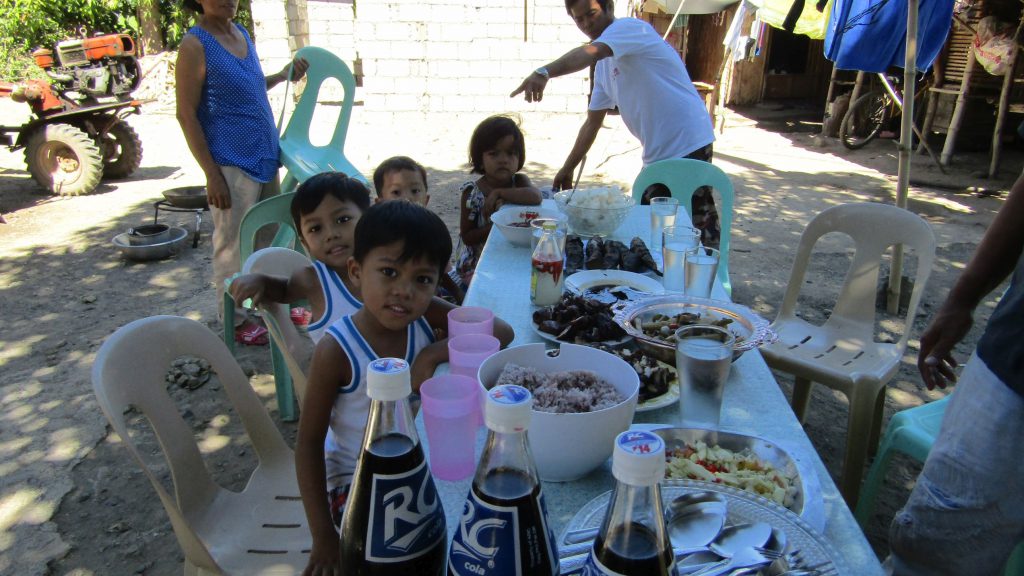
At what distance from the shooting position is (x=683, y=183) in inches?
152

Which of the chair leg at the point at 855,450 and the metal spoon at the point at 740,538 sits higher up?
the metal spoon at the point at 740,538

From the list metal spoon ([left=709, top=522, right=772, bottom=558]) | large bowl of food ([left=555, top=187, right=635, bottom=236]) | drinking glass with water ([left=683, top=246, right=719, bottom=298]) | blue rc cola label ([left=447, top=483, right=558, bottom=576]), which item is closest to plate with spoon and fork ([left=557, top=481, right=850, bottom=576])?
metal spoon ([left=709, top=522, right=772, bottom=558])

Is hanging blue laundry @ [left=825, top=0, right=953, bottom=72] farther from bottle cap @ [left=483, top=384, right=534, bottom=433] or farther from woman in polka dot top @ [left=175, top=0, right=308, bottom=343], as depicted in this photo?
bottle cap @ [left=483, top=384, right=534, bottom=433]

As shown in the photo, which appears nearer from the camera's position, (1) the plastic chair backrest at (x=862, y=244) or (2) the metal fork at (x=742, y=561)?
(2) the metal fork at (x=742, y=561)

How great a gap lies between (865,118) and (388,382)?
12139 mm

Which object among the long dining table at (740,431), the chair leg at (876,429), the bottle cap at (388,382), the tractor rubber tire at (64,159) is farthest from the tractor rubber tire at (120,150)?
the bottle cap at (388,382)

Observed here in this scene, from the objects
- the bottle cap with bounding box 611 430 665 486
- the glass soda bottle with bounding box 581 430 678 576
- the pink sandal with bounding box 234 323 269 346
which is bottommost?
the pink sandal with bounding box 234 323 269 346

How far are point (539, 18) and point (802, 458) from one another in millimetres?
9268

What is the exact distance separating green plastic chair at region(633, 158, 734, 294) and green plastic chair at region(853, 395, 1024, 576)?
1.45 m

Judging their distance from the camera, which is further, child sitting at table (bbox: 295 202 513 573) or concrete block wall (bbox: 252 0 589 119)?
concrete block wall (bbox: 252 0 589 119)

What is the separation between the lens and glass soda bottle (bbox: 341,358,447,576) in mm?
888

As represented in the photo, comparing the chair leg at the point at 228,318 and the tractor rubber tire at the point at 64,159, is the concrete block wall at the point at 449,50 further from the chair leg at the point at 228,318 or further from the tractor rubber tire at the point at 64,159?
the chair leg at the point at 228,318

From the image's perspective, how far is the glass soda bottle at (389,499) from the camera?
89 centimetres

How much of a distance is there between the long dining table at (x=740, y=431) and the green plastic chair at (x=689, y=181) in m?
1.62
